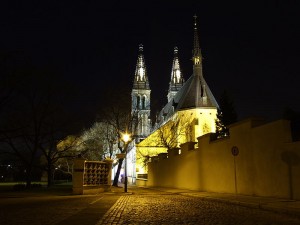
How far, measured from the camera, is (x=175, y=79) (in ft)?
325

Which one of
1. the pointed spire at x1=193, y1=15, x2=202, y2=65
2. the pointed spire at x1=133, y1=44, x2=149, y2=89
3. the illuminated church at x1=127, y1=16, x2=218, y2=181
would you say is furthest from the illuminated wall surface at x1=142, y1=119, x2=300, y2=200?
the pointed spire at x1=133, y1=44, x2=149, y2=89

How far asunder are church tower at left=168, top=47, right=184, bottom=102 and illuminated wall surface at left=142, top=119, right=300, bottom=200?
73.6 metres

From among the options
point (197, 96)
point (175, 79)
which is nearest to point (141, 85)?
point (175, 79)

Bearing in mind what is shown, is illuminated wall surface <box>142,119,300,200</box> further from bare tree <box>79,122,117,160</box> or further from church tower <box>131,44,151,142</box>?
church tower <box>131,44,151,142</box>

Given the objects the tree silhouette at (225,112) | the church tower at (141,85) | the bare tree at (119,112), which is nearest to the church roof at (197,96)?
the tree silhouette at (225,112)

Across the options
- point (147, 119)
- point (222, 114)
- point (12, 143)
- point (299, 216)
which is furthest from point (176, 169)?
point (147, 119)

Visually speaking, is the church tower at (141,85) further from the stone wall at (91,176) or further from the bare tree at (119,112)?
the stone wall at (91,176)

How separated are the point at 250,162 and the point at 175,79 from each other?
274ft

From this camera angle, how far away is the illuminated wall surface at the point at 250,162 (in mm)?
13991

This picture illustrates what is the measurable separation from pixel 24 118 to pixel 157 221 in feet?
80.6

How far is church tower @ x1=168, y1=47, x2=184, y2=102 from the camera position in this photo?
322 ft

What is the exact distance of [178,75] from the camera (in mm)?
99500

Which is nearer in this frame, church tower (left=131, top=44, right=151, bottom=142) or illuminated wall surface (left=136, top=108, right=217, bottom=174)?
illuminated wall surface (left=136, top=108, right=217, bottom=174)

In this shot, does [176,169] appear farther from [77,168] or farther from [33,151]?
[33,151]
